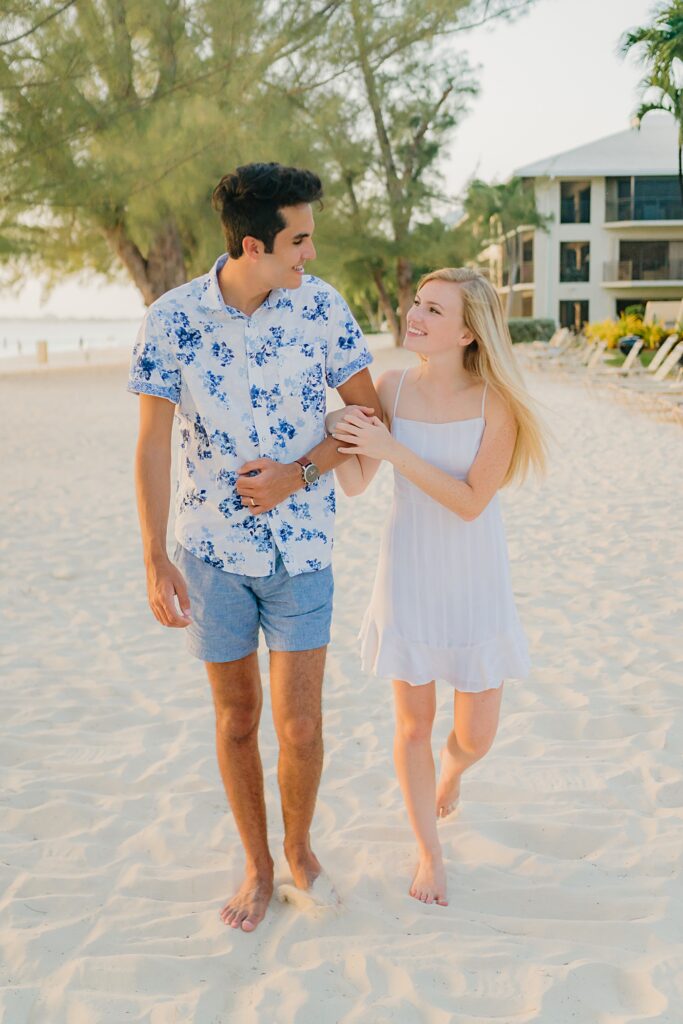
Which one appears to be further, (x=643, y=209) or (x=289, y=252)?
(x=643, y=209)

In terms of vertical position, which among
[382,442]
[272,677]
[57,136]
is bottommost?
[272,677]

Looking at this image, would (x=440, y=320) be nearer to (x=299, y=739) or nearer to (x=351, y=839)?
(x=299, y=739)

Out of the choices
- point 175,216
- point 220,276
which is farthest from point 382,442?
point 175,216

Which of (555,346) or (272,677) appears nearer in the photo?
(272,677)

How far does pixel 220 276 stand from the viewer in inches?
97.9

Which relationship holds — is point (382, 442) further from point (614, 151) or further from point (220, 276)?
point (614, 151)

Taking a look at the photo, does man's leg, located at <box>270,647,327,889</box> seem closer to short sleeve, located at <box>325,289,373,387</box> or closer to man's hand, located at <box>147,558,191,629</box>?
man's hand, located at <box>147,558,191,629</box>

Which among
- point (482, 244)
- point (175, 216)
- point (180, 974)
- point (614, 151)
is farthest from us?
point (614, 151)

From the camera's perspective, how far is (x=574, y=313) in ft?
149

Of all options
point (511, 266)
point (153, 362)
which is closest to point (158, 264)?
point (153, 362)

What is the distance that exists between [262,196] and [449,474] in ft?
2.80

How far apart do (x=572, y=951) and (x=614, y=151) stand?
47.2 m

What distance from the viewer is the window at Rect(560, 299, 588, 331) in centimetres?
4503

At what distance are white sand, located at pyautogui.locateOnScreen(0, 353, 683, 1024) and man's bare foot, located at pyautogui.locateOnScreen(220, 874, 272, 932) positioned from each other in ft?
0.13
